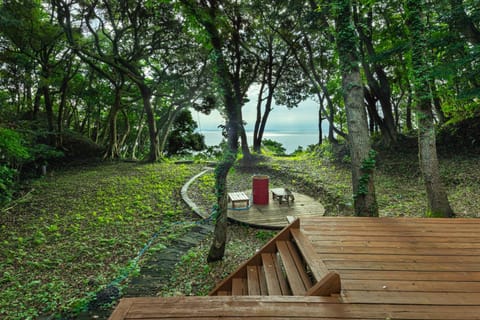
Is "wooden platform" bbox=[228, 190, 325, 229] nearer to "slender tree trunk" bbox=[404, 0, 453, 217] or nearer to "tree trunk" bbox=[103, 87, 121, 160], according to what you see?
"slender tree trunk" bbox=[404, 0, 453, 217]

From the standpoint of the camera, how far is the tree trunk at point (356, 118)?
4527mm

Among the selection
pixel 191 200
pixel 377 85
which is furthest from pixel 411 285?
pixel 377 85

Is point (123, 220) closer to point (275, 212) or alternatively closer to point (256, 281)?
point (275, 212)

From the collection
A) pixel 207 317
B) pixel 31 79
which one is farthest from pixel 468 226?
pixel 31 79

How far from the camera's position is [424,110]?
4629 mm

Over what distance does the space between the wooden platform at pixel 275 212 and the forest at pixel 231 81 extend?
1.11 meters

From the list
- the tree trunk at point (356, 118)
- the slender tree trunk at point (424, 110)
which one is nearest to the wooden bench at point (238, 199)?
the tree trunk at point (356, 118)

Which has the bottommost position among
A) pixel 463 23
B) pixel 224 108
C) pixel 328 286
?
pixel 328 286

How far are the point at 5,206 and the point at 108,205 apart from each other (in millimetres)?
2924

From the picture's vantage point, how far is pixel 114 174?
1164 centimetres

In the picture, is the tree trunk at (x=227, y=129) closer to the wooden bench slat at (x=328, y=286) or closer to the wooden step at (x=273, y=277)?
the wooden step at (x=273, y=277)

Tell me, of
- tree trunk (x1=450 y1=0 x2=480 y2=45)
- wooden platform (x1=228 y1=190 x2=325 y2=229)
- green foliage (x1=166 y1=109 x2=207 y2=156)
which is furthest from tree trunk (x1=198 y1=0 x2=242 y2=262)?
green foliage (x1=166 y1=109 x2=207 y2=156)

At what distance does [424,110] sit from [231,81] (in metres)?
3.65

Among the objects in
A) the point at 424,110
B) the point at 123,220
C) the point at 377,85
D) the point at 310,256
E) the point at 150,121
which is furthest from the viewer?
the point at 150,121
